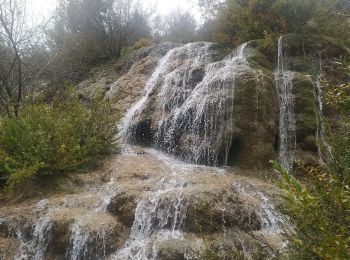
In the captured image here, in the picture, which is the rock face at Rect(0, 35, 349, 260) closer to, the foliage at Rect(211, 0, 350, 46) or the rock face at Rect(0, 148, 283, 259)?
the rock face at Rect(0, 148, 283, 259)

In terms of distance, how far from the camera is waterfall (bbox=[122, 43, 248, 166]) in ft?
29.0

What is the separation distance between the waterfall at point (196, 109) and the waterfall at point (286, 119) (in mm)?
1057

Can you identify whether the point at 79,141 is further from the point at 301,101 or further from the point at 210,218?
the point at 301,101

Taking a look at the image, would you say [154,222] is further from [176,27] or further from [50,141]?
[176,27]

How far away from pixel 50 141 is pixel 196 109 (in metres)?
3.67

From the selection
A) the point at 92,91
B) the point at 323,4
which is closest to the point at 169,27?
the point at 92,91

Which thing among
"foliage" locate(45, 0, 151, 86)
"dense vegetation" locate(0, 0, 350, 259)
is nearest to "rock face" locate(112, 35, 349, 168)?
"dense vegetation" locate(0, 0, 350, 259)

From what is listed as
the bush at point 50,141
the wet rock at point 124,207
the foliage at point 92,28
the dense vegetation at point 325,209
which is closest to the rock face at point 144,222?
the wet rock at point 124,207

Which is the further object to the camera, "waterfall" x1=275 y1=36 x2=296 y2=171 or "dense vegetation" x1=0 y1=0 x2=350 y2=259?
"waterfall" x1=275 y1=36 x2=296 y2=171

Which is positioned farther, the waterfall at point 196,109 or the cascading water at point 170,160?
the waterfall at point 196,109

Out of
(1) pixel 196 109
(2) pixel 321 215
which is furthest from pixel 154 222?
(1) pixel 196 109

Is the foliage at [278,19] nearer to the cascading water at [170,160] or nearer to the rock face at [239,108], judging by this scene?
the rock face at [239,108]

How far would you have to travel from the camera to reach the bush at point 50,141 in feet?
23.4

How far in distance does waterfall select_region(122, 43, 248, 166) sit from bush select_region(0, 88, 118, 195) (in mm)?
1632
